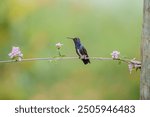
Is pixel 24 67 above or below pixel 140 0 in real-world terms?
below

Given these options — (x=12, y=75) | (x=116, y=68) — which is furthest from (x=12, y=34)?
(x=116, y=68)

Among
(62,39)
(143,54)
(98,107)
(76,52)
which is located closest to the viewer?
(143,54)

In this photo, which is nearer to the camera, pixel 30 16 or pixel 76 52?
pixel 76 52

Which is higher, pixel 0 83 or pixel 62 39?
pixel 62 39

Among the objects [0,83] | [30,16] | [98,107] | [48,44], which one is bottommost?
[98,107]

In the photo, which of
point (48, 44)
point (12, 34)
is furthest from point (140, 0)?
point (12, 34)

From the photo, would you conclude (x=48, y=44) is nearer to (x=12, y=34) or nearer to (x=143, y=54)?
(x=12, y=34)

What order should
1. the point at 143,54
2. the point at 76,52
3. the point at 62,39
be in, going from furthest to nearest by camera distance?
the point at 62,39
the point at 76,52
the point at 143,54

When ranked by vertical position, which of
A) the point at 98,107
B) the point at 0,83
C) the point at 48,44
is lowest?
the point at 98,107

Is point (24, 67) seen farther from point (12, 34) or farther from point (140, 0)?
point (140, 0)
